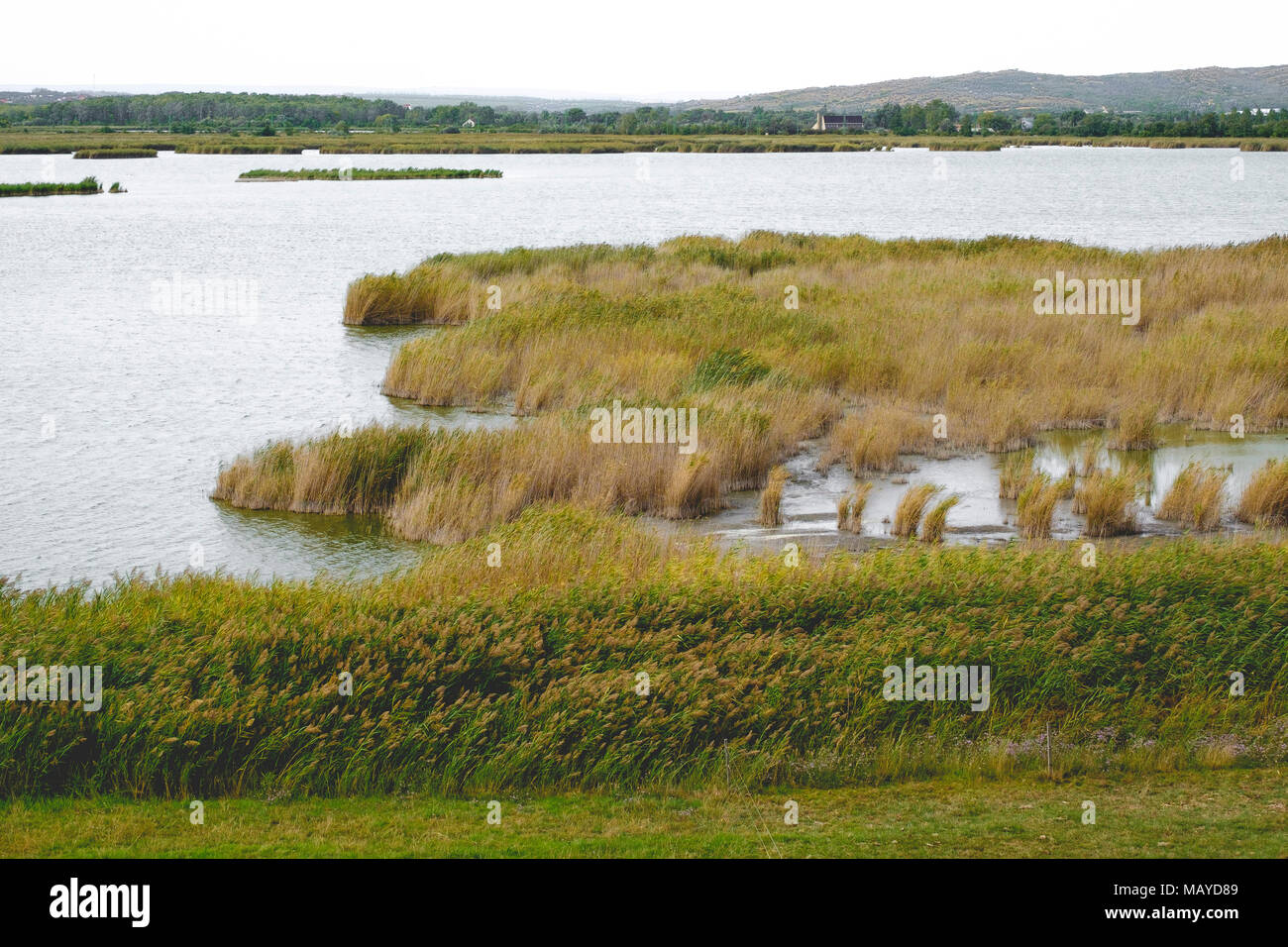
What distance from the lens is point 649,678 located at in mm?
10836

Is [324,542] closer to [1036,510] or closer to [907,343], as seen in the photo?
[1036,510]

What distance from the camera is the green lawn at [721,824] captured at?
8352mm

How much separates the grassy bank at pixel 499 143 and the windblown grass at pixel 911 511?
133623 mm

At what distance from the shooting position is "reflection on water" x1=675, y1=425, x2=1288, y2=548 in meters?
18.1

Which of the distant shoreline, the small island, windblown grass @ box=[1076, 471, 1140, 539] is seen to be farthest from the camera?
the distant shoreline

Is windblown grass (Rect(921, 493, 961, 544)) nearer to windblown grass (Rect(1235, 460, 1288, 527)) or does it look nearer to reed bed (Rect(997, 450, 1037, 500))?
reed bed (Rect(997, 450, 1037, 500))

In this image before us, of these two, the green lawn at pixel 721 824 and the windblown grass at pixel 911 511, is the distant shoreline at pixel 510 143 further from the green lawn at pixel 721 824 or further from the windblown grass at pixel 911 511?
the green lawn at pixel 721 824

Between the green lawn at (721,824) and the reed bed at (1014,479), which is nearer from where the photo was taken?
the green lawn at (721,824)

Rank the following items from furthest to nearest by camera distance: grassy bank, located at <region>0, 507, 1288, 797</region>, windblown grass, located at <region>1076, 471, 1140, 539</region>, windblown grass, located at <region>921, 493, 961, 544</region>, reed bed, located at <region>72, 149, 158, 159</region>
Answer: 1. reed bed, located at <region>72, 149, 158, 159</region>
2. windblown grass, located at <region>1076, 471, 1140, 539</region>
3. windblown grass, located at <region>921, 493, 961, 544</region>
4. grassy bank, located at <region>0, 507, 1288, 797</region>

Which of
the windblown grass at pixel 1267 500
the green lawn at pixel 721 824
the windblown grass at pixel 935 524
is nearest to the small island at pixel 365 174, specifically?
the windblown grass at pixel 935 524

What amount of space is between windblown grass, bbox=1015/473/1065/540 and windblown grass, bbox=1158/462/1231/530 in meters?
1.69

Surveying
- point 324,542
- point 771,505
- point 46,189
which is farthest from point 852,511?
point 46,189

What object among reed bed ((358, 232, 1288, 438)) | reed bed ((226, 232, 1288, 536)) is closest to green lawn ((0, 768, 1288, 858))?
reed bed ((226, 232, 1288, 536))

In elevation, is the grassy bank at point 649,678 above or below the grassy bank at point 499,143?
below
